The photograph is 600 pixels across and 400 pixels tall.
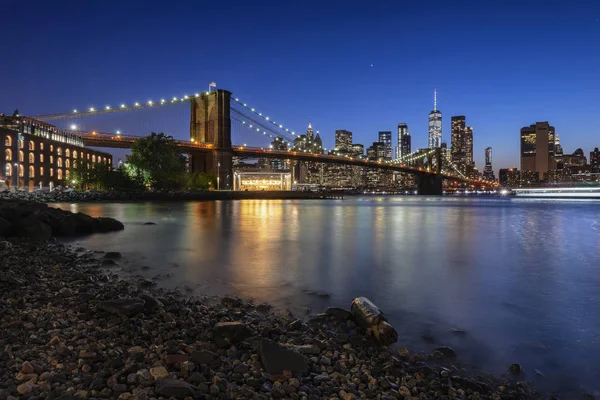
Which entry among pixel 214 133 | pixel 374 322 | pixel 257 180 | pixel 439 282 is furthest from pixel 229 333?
pixel 257 180

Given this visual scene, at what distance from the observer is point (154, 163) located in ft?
203

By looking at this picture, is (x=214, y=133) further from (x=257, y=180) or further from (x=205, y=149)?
(x=257, y=180)

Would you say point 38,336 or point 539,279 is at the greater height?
point 38,336

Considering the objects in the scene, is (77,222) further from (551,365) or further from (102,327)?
→ (551,365)

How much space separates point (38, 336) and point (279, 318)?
293 cm

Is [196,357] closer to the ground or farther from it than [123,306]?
closer to the ground

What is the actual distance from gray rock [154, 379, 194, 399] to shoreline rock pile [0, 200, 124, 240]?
43.1 feet

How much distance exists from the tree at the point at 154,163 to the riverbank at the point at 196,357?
59.1 meters

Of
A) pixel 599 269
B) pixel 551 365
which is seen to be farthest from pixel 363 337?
pixel 599 269

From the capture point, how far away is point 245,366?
12.6 feet

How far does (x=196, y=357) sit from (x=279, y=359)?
80cm

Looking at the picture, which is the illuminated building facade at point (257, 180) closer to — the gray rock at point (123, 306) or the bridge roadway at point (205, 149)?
the bridge roadway at point (205, 149)

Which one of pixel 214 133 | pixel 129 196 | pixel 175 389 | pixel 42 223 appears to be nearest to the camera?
pixel 175 389

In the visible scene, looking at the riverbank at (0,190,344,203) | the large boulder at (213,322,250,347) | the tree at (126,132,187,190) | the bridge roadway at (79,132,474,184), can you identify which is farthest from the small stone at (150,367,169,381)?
the bridge roadway at (79,132,474,184)
